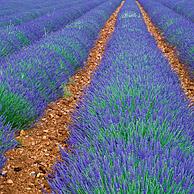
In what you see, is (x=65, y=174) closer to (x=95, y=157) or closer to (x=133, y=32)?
(x=95, y=157)

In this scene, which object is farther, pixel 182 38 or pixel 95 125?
pixel 182 38

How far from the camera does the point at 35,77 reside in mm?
4691

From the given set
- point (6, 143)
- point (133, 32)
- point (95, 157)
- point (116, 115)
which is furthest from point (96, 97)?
point (133, 32)

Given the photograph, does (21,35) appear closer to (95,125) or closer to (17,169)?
(17,169)

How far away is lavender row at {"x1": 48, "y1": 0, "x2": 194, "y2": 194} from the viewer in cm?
202

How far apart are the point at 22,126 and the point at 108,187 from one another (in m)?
2.12

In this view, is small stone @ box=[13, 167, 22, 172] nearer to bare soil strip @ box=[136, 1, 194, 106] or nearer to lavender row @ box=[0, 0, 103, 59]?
bare soil strip @ box=[136, 1, 194, 106]

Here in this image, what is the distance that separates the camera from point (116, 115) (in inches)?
126

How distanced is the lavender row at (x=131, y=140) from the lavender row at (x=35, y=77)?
639 mm

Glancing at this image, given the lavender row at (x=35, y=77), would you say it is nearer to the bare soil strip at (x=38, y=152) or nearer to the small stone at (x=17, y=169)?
the bare soil strip at (x=38, y=152)

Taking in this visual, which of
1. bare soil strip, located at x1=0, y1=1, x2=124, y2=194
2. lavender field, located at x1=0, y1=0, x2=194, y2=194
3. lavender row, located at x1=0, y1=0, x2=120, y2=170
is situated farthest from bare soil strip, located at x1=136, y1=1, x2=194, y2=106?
lavender row, located at x1=0, y1=0, x2=120, y2=170

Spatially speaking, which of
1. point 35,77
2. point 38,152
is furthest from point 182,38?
point 38,152

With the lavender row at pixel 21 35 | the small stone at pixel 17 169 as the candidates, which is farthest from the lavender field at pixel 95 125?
the lavender row at pixel 21 35

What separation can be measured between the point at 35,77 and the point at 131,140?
2464 mm
